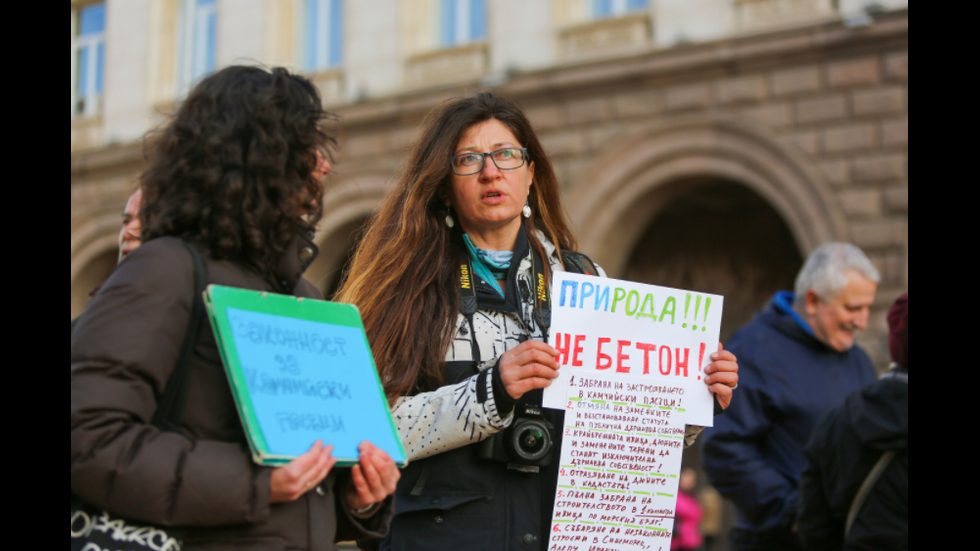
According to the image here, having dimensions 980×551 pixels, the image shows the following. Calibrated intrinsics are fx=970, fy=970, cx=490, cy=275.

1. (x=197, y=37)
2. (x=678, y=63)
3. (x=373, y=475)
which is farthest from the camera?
(x=197, y=37)

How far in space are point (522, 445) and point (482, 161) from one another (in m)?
0.87

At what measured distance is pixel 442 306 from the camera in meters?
2.77

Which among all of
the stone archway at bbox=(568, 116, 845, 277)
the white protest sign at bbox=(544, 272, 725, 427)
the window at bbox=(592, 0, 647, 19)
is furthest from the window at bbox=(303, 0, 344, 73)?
the white protest sign at bbox=(544, 272, 725, 427)

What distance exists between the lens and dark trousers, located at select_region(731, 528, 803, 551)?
427 cm

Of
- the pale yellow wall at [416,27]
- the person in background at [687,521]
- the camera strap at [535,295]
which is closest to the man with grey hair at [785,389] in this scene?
the camera strap at [535,295]

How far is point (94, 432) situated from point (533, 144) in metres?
1.79

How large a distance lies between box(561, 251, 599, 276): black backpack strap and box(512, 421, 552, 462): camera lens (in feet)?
1.97

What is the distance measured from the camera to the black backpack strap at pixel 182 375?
6.06 ft

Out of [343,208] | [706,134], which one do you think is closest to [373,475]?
[706,134]

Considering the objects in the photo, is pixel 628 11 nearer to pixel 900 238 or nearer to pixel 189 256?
pixel 900 238

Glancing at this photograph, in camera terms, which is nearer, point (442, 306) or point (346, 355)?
point (346, 355)

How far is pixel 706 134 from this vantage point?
1044 centimetres

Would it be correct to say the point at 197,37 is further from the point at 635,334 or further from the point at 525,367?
the point at 525,367

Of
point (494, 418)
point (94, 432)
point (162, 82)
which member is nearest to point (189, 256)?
point (94, 432)
